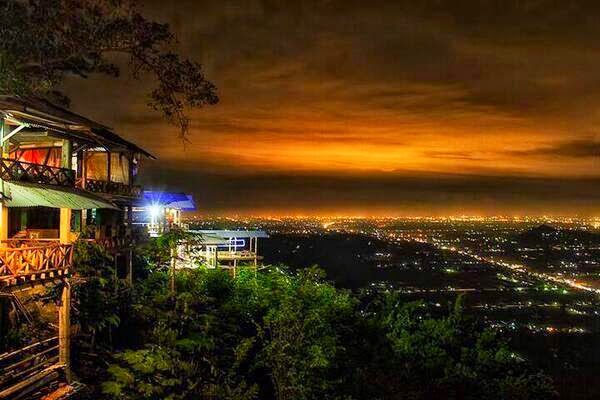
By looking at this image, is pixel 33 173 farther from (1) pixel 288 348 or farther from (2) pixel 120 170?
(2) pixel 120 170

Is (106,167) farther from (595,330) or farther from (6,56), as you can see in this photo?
(595,330)

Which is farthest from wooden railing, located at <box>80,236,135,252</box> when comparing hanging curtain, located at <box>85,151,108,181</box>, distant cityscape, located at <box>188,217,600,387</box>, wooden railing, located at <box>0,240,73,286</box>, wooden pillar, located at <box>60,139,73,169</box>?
distant cityscape, located at <box>188,217,600,387</box>

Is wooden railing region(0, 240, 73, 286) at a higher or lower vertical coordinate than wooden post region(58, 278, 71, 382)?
higher

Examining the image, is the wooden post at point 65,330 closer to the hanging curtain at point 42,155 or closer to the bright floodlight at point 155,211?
the hanging curtain at point 42,155

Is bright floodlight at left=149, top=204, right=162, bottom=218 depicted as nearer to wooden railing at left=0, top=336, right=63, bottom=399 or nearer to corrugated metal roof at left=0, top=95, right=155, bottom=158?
corrugated metal roof at left=0, top=95, right=155, bottom=158

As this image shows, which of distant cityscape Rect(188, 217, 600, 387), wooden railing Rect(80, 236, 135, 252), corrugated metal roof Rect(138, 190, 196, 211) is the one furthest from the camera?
distant cityscape Rect(188, 217, 600, 387)

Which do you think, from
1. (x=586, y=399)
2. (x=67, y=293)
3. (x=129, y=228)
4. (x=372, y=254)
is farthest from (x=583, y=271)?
(x=67, y=293)
